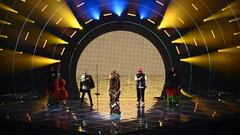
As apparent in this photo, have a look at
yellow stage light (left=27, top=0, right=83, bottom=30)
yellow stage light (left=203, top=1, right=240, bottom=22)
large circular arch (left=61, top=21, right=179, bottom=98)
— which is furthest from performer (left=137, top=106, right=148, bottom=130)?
yellow stage light (left=203, top=1, right=240, bottom=22)

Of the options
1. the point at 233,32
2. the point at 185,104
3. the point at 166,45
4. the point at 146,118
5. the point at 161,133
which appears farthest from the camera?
the point at 166,45

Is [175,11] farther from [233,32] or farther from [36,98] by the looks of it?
[36,98]

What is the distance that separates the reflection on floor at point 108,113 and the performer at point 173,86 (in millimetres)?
469

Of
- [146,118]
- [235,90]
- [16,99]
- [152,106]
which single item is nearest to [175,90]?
[152,106]

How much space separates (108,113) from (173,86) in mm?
3783

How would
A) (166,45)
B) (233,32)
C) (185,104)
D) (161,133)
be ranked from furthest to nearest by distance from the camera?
1. (166,45)
2. (233,32)
3. (185,104)
4. (161,133)

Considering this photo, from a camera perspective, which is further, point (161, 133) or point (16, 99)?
point (16, 99)

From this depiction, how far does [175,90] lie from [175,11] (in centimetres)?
586

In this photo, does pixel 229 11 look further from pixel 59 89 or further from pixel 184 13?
pixel 59 89

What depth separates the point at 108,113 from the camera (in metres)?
18.4

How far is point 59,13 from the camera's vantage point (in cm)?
2405

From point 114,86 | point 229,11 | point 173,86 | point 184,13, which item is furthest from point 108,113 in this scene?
point 229,11

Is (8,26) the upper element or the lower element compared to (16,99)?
upper

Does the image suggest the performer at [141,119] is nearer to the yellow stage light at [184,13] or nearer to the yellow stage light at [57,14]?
the yellow stage light at [184,13]
